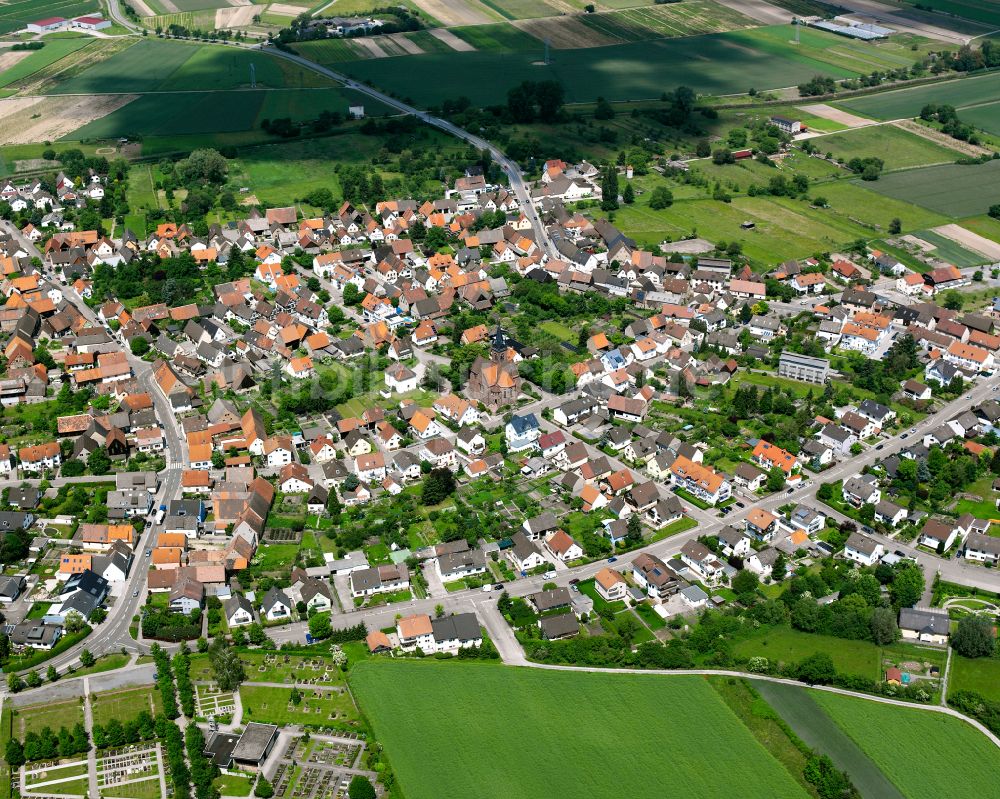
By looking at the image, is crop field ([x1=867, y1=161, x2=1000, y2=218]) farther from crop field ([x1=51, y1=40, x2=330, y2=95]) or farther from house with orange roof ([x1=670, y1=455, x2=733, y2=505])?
crop field ([x1=51, y1=40, x2=330, y2=95])

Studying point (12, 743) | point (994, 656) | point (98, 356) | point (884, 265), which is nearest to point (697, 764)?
point (994, 656)

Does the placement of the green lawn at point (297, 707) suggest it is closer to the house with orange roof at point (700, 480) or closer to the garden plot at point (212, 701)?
the garden plot at point (212, 701)

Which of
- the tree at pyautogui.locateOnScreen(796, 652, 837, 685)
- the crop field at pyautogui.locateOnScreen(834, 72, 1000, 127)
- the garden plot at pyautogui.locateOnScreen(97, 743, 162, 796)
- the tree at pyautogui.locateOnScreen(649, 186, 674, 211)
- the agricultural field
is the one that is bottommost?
the garden plot at pyautogui.locateOnScreen(97, 743, 162, 796)

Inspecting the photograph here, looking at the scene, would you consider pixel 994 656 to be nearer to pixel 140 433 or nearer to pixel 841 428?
pixel 841 428

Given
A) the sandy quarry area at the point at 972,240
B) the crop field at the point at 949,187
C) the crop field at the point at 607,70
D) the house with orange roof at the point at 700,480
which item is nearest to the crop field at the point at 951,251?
the sandy quarry area at the point at 972,240

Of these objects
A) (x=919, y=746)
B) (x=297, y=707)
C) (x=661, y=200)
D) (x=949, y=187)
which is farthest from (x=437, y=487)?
(x=949, y=187)

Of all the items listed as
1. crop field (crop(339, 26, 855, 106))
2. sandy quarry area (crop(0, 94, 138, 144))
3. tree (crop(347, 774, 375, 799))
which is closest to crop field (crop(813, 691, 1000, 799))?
tree (crop(347, 774, 375, 799))

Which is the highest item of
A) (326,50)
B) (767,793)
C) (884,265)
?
(326,50)
